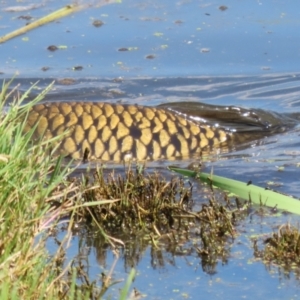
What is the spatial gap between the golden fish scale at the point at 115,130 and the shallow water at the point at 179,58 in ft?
0.69

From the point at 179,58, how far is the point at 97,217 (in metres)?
4.55

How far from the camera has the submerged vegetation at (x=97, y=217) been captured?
3246 millimetres

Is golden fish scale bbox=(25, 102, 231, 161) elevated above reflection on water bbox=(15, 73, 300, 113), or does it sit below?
above

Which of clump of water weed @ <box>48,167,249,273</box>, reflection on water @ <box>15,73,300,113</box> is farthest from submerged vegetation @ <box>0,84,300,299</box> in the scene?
reflection on water @ <box>15,73,300,113</box>

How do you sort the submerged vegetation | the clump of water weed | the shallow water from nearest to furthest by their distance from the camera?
1. the submerged vegetation
2. the clump of water weed
3. the shallow water

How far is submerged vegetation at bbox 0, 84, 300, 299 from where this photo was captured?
3.25m

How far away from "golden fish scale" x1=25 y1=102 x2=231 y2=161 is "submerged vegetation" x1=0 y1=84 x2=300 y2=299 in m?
0.90

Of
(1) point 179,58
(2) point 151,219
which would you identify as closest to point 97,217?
(2) point 151,219

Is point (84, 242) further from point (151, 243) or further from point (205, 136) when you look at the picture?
point (205, 136)

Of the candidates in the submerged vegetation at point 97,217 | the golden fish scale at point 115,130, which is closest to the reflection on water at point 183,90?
the golden fish scale at point 115,130

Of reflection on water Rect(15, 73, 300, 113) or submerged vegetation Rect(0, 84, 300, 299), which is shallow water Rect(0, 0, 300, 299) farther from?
submerged vegetation Rect(0, 84, 300, 299)

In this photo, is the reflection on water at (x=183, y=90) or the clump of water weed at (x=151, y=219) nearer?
the clump of water weed at (x=151, y=219)

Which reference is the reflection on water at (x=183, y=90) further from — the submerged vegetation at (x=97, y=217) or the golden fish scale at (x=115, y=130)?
the submerged vegetation at (x=97, y=217)

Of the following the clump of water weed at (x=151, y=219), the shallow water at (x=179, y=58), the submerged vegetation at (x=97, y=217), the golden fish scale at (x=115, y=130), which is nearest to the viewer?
the submerged vegetation at (x=97, y=217)
